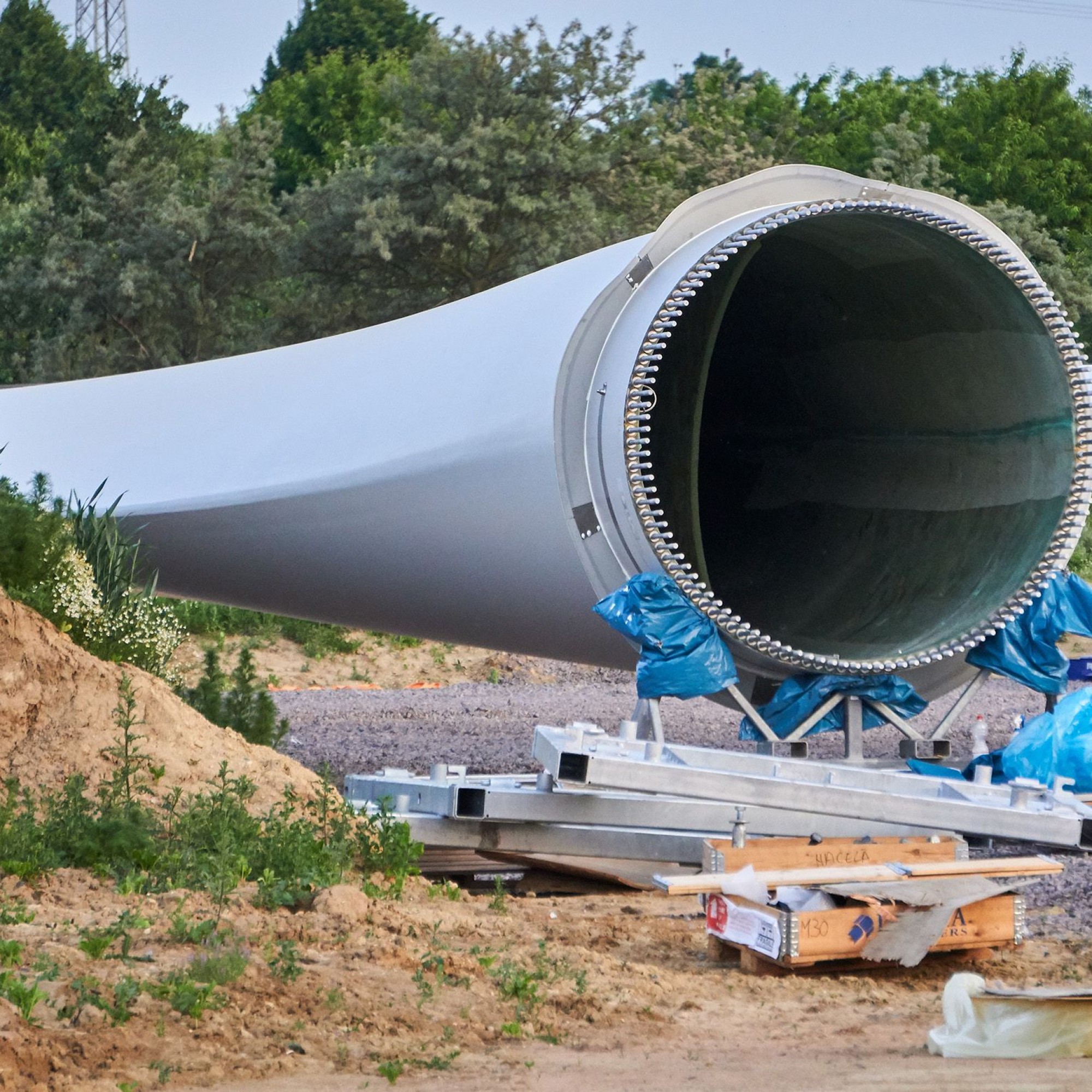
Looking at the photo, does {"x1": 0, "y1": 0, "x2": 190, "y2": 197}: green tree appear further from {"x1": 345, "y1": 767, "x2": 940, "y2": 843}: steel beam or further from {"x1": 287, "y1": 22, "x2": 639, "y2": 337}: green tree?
{"x1": 345, "y1": 767, "x2": 940, "y2": 843}: steel beam

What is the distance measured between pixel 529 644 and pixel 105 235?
61.8ft

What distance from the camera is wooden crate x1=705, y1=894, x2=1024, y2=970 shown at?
3.99 meters

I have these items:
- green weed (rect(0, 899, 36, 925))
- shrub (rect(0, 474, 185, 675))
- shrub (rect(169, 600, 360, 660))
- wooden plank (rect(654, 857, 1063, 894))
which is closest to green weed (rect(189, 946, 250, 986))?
green weed (rect(0, 899, 36, 925))

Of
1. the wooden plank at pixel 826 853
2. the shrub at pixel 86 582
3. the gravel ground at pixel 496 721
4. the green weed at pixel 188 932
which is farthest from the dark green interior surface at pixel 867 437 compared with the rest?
the green weed at pixel 188 932

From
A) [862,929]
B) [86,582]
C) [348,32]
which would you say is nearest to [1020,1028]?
[862,929]

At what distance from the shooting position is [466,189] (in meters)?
21.5

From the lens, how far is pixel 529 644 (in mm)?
6871

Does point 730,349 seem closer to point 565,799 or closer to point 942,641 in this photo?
point 942,641

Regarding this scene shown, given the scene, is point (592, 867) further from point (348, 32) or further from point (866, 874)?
point (348, 32)

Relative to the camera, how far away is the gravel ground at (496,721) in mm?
8570

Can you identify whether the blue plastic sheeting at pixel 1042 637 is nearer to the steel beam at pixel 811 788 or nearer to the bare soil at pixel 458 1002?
the steel beam at pixel 811 788

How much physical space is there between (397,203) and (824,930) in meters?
18.5

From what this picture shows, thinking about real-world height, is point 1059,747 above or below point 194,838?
above

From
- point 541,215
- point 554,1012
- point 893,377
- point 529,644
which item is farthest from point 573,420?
point 541,215
